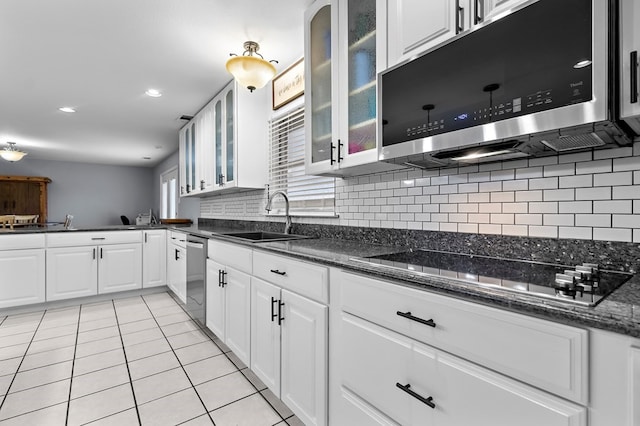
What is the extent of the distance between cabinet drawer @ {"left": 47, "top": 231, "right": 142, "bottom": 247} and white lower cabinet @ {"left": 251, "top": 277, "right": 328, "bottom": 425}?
283 centimetres

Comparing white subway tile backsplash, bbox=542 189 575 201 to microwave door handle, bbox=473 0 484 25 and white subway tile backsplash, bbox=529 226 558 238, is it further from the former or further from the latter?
microwave door handle, bbox=473 0 484 25

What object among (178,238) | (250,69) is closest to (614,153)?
(250,69)

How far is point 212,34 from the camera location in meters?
2.32

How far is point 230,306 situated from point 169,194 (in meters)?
6.29

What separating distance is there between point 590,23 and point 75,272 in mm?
4636

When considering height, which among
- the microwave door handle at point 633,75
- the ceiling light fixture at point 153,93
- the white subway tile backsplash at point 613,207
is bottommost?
the white subway tile backsplash at point 613,207

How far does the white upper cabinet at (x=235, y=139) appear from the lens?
302 centimetres

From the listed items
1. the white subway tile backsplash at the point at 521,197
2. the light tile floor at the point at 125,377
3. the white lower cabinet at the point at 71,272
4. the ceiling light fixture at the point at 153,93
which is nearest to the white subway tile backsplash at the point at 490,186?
the white subway tile backsplash at the point at 521,197

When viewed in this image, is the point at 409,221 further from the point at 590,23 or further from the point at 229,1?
the point at 229,1

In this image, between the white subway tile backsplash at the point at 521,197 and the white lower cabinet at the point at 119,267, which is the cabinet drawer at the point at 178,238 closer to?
the white lower cabinet at the point at 119,267

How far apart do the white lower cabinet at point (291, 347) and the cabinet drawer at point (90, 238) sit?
2827 mm

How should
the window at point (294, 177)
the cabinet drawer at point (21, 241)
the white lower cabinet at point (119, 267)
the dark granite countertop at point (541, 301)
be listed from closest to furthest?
the dark granite countertop at point (541, 301), the window at point (294, 177), the cabinet drawer at point (21, 241), the white lower cabinet at point (119, 267)

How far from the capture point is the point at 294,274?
5.00 feet

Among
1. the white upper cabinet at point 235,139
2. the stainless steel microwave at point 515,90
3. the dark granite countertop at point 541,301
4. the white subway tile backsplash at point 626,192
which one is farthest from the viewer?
the white upper cabinet at point 235,139
